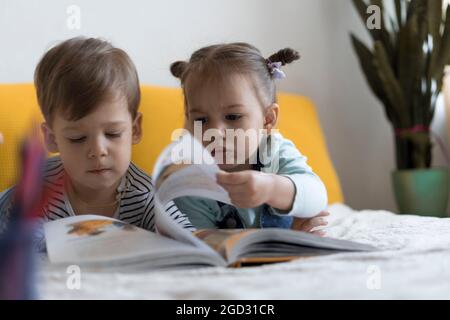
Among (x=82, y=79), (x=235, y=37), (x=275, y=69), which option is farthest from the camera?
(x=235, y=37)

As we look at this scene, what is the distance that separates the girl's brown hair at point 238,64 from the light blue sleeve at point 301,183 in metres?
0.10

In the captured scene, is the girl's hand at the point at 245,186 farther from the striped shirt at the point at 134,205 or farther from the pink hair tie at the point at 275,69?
the pink hair tie at the point at 275,69

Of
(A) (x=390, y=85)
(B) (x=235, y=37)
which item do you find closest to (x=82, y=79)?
(B) (x=235, y=37)

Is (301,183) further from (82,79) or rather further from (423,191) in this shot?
(423,191)

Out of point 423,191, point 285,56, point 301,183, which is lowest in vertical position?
point 423,191

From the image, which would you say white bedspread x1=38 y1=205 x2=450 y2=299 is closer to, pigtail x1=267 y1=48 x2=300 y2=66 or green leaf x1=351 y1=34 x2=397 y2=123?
pigtail x1=267 y1=48 x2=300 y2=66

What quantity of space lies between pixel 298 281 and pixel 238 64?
17.9 inches

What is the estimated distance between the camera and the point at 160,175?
76 centimetres

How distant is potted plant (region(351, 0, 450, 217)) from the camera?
205 cm

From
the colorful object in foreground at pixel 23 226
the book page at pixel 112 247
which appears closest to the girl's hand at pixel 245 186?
the book page at pixel 112 247

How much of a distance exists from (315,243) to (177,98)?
765 mm

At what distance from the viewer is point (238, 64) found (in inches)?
38.7
